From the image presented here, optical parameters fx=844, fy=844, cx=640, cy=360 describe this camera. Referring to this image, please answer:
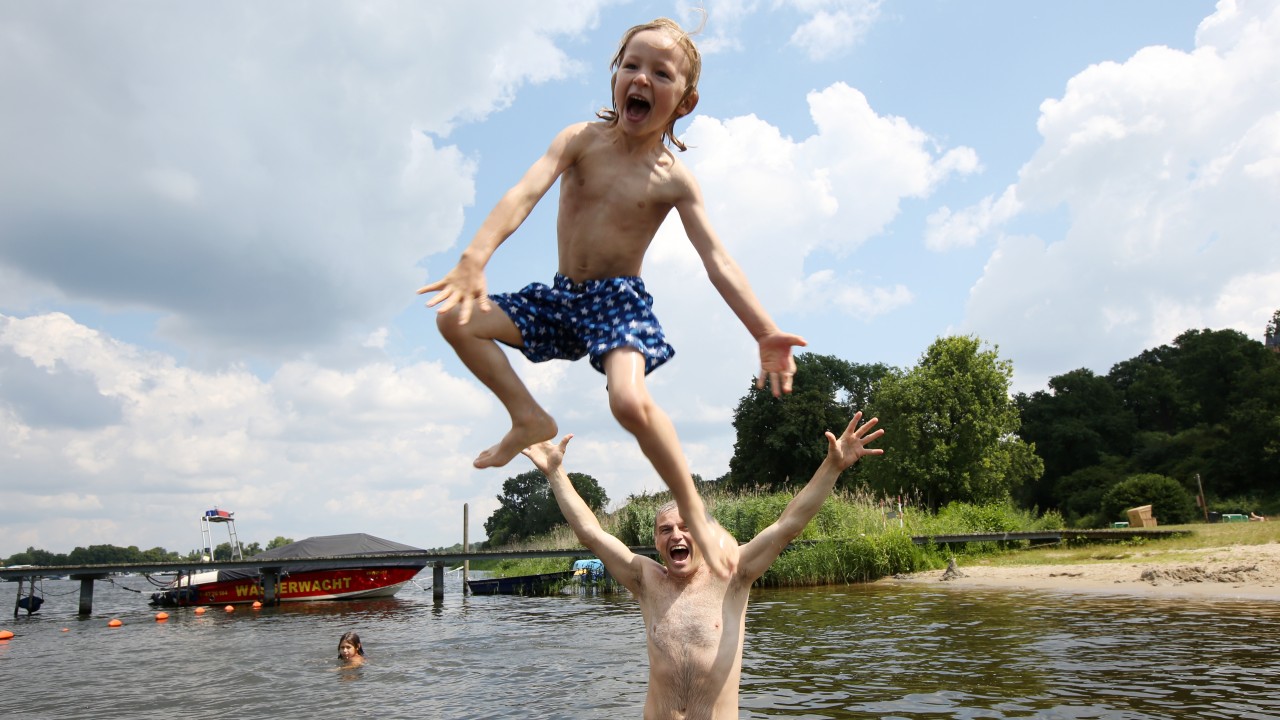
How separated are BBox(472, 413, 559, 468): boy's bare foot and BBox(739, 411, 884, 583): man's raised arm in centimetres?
160

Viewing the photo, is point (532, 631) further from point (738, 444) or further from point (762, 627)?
point (738, 444)

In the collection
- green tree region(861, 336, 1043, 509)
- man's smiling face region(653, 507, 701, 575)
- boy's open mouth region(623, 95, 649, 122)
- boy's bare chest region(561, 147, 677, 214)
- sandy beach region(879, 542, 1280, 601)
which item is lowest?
sandy beach region(879, 542, 1280, 601)

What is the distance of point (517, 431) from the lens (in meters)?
3.17

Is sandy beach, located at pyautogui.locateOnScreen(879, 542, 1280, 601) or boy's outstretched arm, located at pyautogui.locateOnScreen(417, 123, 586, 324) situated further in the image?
sandy beach, located at pyautogui.locateOnScreen(879, 542, 1280, 601)

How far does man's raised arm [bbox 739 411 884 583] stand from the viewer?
428 cm

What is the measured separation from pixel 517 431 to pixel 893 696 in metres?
7.81

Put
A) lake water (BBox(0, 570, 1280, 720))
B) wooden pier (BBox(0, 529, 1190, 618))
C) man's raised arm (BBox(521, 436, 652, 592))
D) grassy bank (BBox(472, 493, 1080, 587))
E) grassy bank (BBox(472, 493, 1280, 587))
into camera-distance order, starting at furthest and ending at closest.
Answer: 1. wooden pier (BBox(0, 529, 1190, 618))
2. grassy bank (BBox(472, 493, 1080, 587))
3. grassy bank (BBox(472, 493, 1280, 587))
4. lake water (BBox(0, 570, 1280, 720))
5. man's raised arm (BBox(521, 436, 652, 592))

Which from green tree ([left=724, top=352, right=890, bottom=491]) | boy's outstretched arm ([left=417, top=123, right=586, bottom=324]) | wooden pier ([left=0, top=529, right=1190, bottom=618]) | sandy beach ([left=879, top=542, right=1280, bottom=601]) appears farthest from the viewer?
green tree ([left=724, top=352, right=890, bottom=491])

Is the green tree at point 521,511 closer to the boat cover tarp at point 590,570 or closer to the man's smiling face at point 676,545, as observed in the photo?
the boat cover tarp at point 590,570

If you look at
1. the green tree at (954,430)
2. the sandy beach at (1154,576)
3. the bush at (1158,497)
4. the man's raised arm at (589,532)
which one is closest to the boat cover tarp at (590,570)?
the sandy beach at (1154,576)

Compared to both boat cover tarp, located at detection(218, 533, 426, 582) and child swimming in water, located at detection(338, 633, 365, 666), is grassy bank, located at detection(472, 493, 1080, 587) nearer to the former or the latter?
boat cover tarp, located at detection(218, 533, 426, 582)

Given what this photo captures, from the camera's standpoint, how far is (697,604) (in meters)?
4.68

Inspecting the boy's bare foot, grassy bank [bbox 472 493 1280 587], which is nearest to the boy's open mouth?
the boy's bare foot

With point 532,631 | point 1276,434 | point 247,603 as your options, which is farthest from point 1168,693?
point 1276,434
